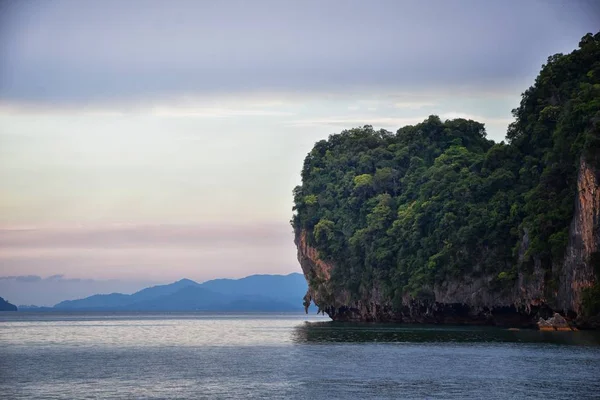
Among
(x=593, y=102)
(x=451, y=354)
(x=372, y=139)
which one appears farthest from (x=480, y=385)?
(x=372, y=139)

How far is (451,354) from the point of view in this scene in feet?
188

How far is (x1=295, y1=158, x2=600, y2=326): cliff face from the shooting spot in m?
71.1

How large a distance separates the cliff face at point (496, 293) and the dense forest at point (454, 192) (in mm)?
925

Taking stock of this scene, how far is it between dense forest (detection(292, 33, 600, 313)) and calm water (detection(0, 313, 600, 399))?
13.2 metres

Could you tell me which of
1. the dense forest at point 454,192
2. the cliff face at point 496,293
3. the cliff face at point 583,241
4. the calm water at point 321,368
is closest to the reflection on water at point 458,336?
the calm water at point 321,368

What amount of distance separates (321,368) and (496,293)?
40.7 metres

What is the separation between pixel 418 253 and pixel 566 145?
2253cm

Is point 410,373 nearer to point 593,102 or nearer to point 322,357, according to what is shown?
point 322,357

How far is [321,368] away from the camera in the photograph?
164ft

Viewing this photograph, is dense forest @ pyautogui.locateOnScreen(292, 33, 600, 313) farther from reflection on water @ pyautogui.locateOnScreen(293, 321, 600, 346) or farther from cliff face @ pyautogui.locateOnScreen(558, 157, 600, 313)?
reflection on water @ pyautogui.locateOnScreen(293, 321, 600, 346)

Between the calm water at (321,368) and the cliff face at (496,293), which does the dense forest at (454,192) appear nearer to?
the cliff face at (496,293)

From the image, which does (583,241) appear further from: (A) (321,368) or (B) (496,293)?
(A) (321,368)

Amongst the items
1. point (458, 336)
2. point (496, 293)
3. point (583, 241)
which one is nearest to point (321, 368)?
point (458, 336)

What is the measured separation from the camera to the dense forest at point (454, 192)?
260 ft
